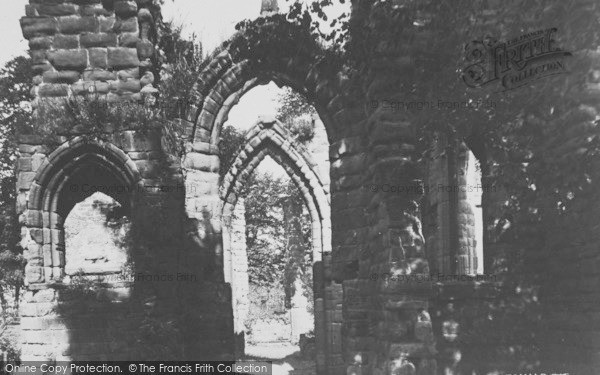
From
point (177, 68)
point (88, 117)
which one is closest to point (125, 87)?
point (88, 117)

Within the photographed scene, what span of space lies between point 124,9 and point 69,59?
3.12ft

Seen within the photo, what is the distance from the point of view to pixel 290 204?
880 inches

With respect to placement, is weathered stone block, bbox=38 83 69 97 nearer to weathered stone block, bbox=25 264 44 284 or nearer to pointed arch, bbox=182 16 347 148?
pointed arch, bbox=182 16 347 148

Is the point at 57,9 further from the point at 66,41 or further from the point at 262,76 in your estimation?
Result: the point at 262,76

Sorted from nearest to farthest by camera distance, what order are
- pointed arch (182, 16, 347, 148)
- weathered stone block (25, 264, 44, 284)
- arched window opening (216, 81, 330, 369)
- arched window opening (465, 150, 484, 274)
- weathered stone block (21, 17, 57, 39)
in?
weathered stone block (25, 264, 44, 284), weathered stone block (21, 17, 57, 39), pointed arch (182, 16, 347, 148), arched window opening (465, 150, 484, 274), arched window opening (216, 81, 330, 369)

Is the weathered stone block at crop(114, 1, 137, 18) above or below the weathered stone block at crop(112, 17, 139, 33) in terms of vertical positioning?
above

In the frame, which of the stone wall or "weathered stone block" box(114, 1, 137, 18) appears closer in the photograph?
the stone wall

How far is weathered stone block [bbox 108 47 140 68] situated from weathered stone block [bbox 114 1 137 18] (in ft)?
1.54

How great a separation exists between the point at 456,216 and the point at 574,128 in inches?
156

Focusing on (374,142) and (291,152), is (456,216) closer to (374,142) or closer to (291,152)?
(374,142)

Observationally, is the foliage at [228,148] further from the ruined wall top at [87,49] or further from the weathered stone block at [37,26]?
the weathered stone block at [37,26]

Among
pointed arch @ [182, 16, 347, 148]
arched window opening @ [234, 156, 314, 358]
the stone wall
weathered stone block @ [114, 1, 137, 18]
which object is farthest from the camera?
arched window opening @ [234, 156, 314, 358]

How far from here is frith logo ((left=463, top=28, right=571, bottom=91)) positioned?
5.62 metres

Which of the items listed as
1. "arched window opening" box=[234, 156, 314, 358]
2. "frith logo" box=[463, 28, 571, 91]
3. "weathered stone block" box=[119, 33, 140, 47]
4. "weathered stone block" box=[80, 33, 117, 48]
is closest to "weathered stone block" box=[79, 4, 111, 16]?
"weathered stone block" box=[80, 33, 117, 48]
